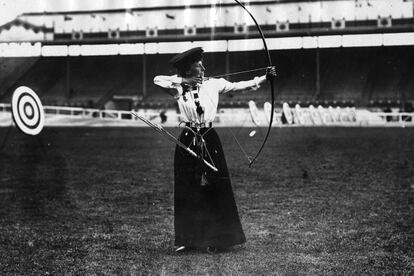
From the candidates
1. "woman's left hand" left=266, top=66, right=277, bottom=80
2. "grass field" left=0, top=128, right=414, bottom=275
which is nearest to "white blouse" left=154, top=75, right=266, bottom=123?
"woman's left hand" left=266, top=66, right=277, bottom=80

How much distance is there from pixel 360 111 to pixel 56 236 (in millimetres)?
18427

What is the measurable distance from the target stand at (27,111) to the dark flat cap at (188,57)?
2588 millimetres

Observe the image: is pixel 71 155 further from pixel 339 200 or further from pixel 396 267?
pixel 396 267

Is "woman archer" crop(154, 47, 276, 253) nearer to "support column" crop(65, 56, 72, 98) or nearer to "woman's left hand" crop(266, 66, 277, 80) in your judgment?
"woman's left hand" crop(266, 66, 277, 80)

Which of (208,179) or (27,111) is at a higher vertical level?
(27,111)

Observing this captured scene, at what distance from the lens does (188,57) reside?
→ 3021 mm

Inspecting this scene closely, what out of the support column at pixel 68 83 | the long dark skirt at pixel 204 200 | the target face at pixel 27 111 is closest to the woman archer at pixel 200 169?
the long dark skirt at pixel 204 200

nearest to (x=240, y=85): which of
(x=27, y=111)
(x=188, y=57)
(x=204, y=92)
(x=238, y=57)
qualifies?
(x=204, y=92)

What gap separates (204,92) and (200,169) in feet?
1.46

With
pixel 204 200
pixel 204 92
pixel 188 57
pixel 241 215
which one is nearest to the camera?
pixel 188 57

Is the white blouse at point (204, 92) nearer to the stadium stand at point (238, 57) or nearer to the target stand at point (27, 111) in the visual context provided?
the stadium stand at point (238, 57)

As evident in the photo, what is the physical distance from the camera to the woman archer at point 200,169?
3102mm

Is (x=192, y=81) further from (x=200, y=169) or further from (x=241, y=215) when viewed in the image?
(x=241, y=215)

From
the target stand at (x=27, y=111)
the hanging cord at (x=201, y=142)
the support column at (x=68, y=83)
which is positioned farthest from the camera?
the support column at (x=68, y=83)
